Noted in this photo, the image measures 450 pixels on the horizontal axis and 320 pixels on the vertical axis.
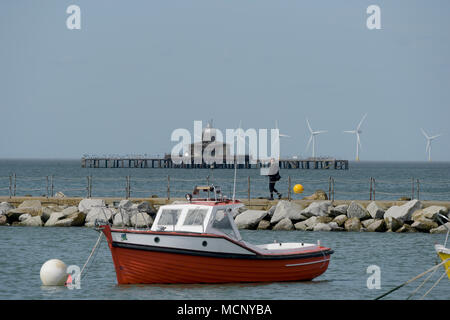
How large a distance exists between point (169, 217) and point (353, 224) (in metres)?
15.6

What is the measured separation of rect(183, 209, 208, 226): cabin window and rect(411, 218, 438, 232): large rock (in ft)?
53.9

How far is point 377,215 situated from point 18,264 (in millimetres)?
16956

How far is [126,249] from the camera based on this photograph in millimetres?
21266

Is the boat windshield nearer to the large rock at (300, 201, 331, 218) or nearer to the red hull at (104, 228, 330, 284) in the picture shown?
the red hull at (104, 228, 330, 284)

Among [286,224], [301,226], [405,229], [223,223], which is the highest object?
[223,223]

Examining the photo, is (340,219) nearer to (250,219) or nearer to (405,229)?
(405,229)

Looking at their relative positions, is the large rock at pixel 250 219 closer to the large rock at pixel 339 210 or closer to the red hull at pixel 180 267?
the large rock at pixel 339 210

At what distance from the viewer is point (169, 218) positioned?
22062mm

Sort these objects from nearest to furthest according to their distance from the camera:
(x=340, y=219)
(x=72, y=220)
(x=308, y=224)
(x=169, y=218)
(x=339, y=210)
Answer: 1. (x=169, y=218)
2. (x=308, y=224)
3. (x=340, y=219)
4. (x=339, y=210)
5. (x=72, y=220)

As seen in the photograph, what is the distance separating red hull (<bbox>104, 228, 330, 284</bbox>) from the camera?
21.3 metres

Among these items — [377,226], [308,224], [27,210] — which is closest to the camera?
[377,226]

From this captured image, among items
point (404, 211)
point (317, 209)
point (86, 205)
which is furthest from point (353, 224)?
point (86, 205)

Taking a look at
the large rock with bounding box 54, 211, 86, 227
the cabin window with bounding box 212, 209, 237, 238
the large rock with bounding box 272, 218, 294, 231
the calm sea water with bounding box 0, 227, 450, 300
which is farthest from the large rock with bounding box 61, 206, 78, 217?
the cabin window with bounding box 212, 209, 237, 238

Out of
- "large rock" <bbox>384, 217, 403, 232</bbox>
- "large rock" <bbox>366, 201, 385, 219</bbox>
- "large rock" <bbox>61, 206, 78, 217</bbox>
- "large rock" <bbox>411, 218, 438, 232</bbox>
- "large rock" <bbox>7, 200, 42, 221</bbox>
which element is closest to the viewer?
"large rock" <bbox>411, 218, 438, 232</bbox>
